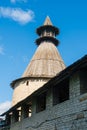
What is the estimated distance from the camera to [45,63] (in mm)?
31906

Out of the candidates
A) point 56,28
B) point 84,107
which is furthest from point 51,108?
point 56,28

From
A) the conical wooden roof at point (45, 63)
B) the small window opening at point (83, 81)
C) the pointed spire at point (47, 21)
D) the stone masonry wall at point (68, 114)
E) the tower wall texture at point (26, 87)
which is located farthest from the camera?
the pointed spire at point (47, 21)

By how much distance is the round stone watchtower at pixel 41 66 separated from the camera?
29656mm

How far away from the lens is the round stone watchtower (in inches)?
1168

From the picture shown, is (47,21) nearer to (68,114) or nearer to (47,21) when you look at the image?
(47,21)

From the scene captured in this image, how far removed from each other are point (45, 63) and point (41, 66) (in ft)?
2.19

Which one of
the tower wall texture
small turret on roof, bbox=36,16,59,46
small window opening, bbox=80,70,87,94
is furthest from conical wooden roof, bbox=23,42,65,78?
small window opening, bbox=80,70,87,94

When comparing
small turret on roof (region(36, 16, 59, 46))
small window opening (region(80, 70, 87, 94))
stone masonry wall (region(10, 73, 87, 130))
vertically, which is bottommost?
stone masonry wall (region(10, 73, 87, 130))

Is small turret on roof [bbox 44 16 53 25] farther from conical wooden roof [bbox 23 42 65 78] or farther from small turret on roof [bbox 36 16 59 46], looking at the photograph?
conical wooden roof [bbox 23 42 65 78]

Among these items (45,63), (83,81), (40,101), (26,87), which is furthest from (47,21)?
(83,81)

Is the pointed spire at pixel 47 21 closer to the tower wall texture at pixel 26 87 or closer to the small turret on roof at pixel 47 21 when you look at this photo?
the small turret on roof at pixel 47 21

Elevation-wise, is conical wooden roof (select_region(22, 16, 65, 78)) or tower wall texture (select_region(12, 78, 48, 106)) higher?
conical wooden roof (select_region(22, 16, 65, 78))

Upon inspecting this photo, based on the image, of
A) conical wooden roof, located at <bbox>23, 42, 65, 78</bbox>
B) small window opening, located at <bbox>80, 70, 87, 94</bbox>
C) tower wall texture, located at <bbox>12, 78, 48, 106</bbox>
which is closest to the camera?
small window opening, located at <bbox>80, 70, 87, 94</bbox>

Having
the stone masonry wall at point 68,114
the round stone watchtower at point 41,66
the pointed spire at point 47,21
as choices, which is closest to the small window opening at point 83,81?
the stone masonry wall at point 68,114
